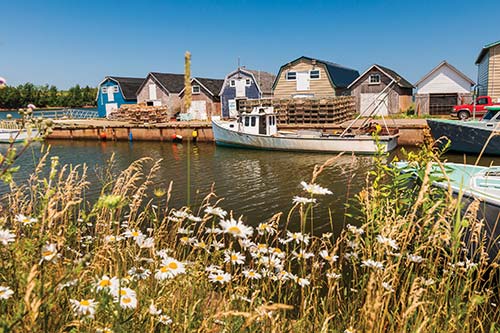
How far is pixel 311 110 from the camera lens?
3262cm

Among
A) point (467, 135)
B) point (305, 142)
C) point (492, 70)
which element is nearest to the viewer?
point (467, 135)

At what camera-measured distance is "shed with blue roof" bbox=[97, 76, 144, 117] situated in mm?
47469

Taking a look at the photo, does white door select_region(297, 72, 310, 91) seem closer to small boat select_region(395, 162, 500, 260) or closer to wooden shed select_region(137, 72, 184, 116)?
wooden shed select_region(137, 72, 184, 116)

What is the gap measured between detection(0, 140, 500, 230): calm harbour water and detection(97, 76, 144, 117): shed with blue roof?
55.2 ft

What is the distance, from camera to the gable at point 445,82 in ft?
112

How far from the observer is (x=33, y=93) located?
11244 centimetres

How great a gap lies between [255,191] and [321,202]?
10.2ft

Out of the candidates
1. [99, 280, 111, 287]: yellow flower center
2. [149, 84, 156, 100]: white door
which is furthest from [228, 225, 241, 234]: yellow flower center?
[149, 84, 156, 100]: white door

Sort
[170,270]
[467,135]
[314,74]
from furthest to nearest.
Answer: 1. [314,74]
2. [467,135]
3. [170,270]

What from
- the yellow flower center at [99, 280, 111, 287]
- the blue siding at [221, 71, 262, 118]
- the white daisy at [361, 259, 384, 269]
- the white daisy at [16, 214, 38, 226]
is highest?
the blue siding at [221, 71, 262, 118]

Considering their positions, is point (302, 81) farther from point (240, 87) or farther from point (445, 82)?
point (445, 82)

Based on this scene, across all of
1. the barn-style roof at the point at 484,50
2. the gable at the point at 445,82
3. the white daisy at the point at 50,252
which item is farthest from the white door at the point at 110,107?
the white daisy at the point at 50,252

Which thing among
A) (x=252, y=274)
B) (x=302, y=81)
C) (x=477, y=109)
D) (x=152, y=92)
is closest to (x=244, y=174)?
(x=252, y=274)

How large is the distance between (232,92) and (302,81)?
744cm
